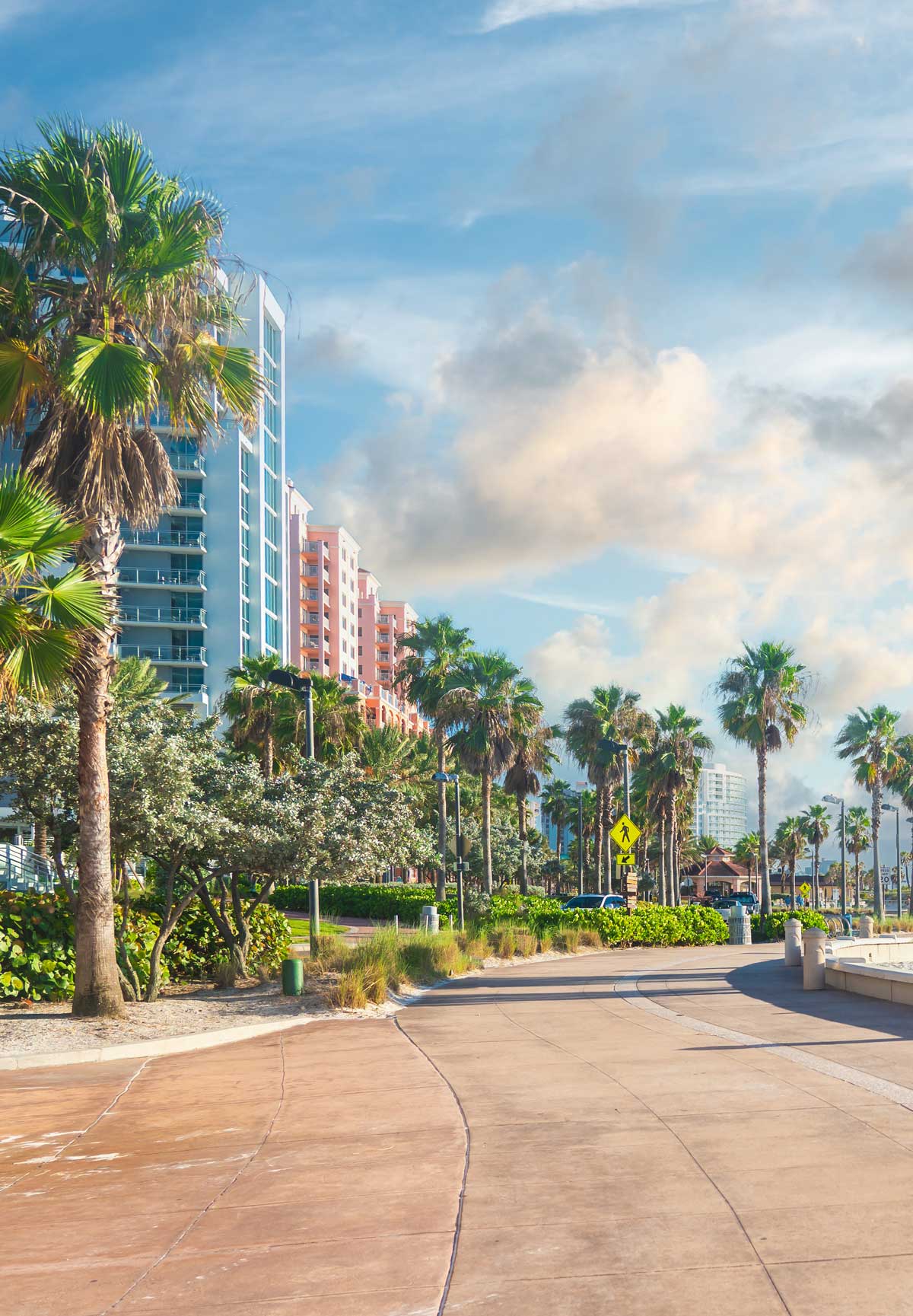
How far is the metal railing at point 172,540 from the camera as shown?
256ft

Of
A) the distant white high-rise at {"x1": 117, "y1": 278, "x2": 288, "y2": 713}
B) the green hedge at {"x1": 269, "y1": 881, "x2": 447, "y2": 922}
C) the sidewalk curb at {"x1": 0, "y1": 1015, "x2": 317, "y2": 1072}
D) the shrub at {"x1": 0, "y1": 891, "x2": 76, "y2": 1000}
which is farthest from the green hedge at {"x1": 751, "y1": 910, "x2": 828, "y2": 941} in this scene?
the distant white high-rise at {"x1": 117, "y1": 278, "x2": 288, "y2": 713}

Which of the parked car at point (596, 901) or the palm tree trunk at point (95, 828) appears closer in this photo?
the palm tree trunk at point (95, 828)

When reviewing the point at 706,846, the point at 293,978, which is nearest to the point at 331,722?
the point at 293,978

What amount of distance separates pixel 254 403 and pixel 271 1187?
1287 cm

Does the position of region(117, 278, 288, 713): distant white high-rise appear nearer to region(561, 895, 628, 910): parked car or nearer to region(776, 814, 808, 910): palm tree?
region(561, 895, 628, 910): parked car

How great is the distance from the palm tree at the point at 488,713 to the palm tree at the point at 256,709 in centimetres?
724

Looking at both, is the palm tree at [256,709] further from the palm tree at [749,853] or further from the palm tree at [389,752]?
the palm tree at [749,853]

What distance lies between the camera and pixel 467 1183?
771 centimetres

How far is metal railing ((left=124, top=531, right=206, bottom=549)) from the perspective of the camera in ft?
256

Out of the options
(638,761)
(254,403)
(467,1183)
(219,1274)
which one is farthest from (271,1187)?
(638,761)

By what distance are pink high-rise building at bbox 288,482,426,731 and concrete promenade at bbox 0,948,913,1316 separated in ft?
270

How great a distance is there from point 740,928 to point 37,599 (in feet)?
96.0

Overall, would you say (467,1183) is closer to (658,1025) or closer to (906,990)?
(658,1025)

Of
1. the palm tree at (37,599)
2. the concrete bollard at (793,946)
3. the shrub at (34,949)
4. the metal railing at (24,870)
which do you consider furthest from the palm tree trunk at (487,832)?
the palm tree at (37,599)
